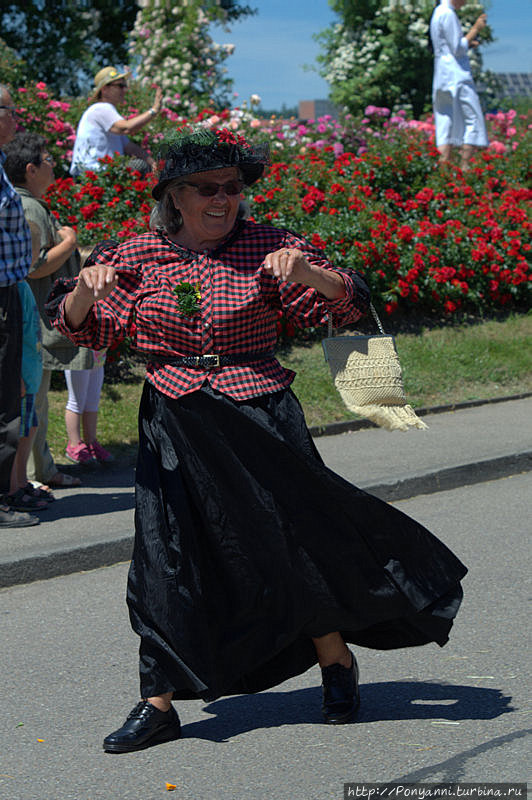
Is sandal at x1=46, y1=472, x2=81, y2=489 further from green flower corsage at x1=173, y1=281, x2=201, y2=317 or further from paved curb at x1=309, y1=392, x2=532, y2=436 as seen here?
green flower corsage at x1=173, y1=281, x2=201, y2=317

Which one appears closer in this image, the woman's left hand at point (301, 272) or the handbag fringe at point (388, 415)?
the woman's left hand at point (301, 272)

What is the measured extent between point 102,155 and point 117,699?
9.00 metres

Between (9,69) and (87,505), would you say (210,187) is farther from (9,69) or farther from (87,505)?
(9,69)

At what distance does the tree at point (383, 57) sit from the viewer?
31922 millimetres

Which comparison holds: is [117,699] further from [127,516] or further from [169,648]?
[127,516]

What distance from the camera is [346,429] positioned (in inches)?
401

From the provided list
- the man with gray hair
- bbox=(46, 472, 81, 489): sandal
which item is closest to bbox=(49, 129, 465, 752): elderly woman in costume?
the man with gray hair

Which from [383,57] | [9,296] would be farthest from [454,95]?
[383,57]

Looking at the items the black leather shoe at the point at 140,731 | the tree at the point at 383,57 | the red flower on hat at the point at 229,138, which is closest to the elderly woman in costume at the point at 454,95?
the red flower on hat at the point at 229,138

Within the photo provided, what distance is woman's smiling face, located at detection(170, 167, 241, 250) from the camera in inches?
161

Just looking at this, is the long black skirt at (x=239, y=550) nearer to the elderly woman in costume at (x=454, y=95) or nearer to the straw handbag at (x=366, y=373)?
the straw handbag at (x=366, y=373)

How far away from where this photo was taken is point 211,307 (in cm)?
406

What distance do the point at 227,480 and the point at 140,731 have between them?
0.86 metres

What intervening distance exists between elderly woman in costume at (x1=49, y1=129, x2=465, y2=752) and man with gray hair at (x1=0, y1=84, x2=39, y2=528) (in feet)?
8.24
